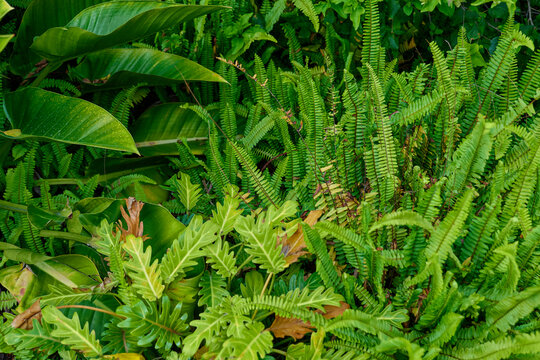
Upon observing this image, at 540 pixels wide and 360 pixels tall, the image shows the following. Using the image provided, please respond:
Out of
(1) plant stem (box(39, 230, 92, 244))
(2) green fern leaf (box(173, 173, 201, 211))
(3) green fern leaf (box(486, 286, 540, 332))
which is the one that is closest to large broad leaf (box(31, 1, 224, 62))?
(2) green fern leaf (box(173, 173, 201, 211))

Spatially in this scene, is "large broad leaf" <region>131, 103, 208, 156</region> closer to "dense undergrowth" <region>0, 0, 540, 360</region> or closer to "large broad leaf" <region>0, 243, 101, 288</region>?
"dense undergrowth" <region>0, 0, 540, 360</region>

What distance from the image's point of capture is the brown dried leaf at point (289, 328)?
1520mm

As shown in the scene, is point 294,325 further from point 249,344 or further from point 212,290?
point 212,290

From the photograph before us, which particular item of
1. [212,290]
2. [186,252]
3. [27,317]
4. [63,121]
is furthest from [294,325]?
[63,121]

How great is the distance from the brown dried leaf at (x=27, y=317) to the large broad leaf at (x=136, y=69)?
1.09 metres

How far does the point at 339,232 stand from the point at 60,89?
165 centimetres

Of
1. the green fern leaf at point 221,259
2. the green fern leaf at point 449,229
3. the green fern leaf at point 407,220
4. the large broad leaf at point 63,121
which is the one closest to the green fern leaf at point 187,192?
the large broad leaf at point 63,121

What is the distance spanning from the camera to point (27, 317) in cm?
164

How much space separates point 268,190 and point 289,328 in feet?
1.95

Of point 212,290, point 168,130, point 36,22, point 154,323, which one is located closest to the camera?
point 154,323

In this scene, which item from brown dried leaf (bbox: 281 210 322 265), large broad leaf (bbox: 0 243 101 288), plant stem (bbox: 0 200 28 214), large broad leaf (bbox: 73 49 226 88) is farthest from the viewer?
large broad leaf (bbox: 73 49 226 88)

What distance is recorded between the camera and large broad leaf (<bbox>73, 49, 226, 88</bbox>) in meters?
2.12

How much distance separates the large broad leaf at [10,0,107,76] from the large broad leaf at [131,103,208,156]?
1.90 feet

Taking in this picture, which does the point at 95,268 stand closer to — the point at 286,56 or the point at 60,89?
the point at 60,89
